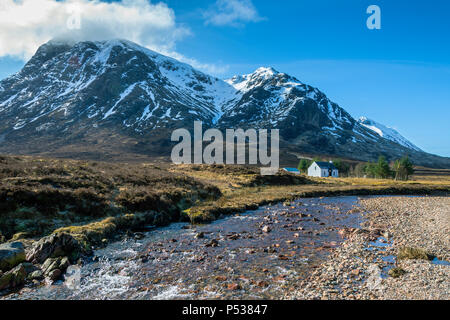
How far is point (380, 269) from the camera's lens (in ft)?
49.1

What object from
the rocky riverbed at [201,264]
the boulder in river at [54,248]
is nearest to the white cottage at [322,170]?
the rocky riverbed at [201,264]

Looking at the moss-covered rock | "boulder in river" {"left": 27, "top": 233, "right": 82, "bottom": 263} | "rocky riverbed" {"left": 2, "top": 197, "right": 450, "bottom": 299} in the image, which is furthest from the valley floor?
the moss-covered rock

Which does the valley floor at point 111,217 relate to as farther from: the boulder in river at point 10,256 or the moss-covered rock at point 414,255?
the moss-covered rock at point 414,255

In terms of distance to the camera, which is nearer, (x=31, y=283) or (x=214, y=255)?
(x=31, y=283)

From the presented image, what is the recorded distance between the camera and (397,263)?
15.9 metres

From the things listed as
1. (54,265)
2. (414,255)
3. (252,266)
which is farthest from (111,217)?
(414,255)

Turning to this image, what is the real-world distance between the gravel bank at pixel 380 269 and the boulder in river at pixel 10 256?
14827 millimetres

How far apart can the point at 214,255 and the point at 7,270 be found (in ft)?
37.3

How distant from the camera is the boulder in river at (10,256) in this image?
1453cm

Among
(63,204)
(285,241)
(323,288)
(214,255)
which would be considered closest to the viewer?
(323,288)

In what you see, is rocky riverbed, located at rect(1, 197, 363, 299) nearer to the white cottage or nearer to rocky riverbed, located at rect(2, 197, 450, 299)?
rocky riverbed, located at rect(2, 197, 450, 299)
